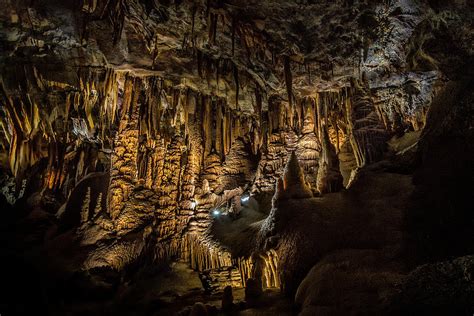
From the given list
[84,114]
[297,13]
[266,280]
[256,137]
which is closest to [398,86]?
[297,13]

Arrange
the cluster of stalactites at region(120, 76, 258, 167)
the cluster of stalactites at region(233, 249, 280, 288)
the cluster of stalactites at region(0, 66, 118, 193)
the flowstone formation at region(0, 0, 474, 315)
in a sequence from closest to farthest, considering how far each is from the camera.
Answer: the flowstone formation at region(0, 0, 474, 315), the cluster of stalactites at region(233, 249, 280, 288), the cluster of stalactites at region(0, 66, 118, 193), the cluster of stalactites at region(120, 76, 258, 167)

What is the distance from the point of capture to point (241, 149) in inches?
538

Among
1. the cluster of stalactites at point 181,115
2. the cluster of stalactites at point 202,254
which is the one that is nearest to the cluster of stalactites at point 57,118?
the cluster of stalactites at point 181,115

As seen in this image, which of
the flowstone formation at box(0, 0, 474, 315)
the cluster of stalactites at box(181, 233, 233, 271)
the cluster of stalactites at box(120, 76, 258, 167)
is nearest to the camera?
the flowstone formation at box(0, 0, 474, 315)

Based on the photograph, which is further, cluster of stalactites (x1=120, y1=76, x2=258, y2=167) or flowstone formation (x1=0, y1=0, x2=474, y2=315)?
cluster of stalactites (x1=120, y1=76, x2=258, y2=167)

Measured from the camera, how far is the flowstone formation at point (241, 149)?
529 cm

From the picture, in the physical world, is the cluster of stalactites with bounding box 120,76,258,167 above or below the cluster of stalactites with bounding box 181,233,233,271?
above

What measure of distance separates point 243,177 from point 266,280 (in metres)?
5.74

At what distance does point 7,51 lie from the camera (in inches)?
396

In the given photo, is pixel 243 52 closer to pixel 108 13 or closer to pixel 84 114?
pixel 108 13

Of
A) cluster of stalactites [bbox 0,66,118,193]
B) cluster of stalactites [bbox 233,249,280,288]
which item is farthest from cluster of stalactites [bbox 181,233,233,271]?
cluster of stalactites [bbox 0,66,118,193]

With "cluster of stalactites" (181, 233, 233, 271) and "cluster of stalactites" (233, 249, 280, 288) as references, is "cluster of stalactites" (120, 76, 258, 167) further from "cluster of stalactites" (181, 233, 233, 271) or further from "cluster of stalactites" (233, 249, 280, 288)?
"cluster of stalactites" (233, 249, 280, 288)

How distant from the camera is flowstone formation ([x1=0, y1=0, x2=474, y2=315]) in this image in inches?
208

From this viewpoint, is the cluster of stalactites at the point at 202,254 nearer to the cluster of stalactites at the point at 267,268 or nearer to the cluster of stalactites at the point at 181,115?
the cluster of stalactites at the point at 267,268
